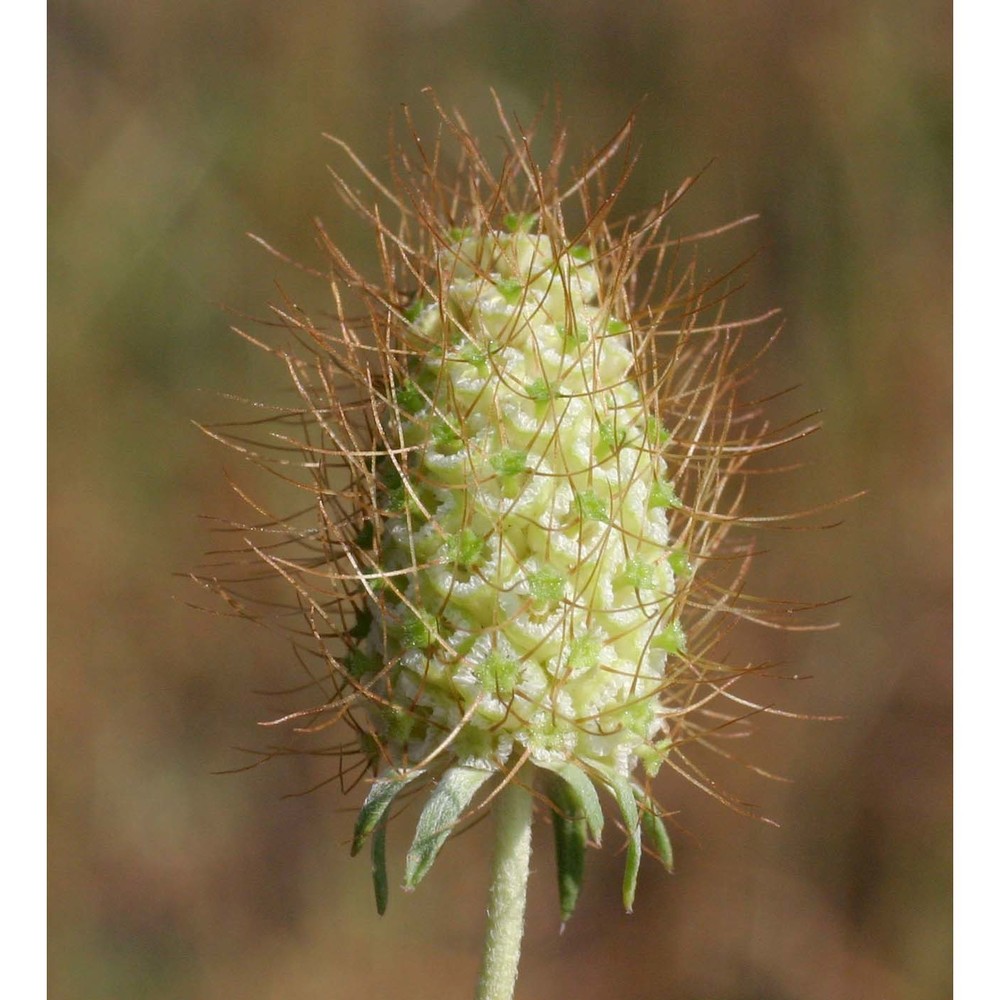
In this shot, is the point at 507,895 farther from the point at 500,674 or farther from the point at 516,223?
the point at 516,223

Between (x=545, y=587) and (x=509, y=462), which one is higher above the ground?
(x=509, y=462)

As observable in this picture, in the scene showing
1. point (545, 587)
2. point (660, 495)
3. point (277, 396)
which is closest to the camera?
point (545, 587)

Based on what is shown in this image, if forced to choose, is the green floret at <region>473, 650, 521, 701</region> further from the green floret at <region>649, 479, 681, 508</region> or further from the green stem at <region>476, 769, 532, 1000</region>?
the green floret at <region>649, 479, 681, 508</region>

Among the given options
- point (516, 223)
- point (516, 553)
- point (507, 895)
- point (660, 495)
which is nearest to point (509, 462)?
point (516, 553)

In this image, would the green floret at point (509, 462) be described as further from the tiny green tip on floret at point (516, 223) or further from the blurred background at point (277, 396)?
the blurred background at point (277, 396)

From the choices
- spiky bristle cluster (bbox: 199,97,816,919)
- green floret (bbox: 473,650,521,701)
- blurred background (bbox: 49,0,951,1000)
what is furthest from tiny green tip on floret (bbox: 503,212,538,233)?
blurred background (bbox: 49,0,951,1000)

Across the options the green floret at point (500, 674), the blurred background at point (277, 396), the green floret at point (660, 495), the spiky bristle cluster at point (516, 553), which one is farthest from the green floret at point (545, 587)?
the blurred background at point (277, 396)

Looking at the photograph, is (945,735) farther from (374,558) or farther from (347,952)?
(374,558)
